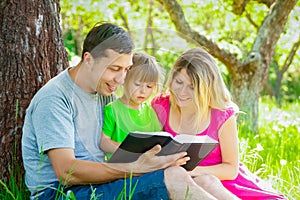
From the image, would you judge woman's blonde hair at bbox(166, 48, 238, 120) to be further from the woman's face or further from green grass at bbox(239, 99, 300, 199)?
green grass at bbox(239, 99, 300, 199)

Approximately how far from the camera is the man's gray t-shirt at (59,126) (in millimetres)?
2338

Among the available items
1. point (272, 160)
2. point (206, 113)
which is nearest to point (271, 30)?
point (272, 160)

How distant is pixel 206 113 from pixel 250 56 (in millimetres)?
2931

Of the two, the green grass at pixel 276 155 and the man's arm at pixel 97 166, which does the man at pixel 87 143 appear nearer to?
the man's arm at pixel 97 166

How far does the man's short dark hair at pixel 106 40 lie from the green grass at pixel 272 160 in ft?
1.90

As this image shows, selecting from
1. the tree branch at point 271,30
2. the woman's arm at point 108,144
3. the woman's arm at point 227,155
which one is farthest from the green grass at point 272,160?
the tree branch at point 271,30

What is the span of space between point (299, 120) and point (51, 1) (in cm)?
297

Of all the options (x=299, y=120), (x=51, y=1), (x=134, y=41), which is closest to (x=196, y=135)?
(x=134, y=41)

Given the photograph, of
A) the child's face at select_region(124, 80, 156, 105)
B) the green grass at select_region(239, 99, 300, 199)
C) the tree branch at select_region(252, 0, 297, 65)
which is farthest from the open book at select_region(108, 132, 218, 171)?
the tree branch at select_region(252, 0, 297, 65)

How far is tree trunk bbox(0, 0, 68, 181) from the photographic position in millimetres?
2852

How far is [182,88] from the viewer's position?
2.39 meters

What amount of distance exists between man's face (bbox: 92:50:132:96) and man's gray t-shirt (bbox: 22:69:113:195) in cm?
11

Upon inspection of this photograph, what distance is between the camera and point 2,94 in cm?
287

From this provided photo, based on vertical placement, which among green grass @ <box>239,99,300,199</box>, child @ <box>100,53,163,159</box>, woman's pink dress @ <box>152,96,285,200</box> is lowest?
green grass @ <box>239,99,300,199</box>
